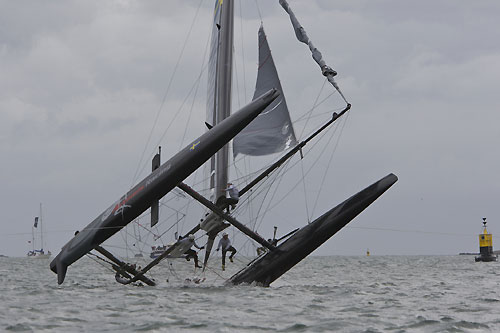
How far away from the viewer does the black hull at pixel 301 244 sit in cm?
1366

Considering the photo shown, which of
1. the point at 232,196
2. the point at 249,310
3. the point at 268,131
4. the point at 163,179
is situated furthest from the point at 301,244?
the point at 249,310

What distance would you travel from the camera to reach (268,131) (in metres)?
14.8

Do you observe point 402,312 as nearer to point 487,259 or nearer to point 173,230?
point 173,230

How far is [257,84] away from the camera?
15406 mm

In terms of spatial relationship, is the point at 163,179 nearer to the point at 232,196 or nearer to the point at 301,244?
the point at 232,196

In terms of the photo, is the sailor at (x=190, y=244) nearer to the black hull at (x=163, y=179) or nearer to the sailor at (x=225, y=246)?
the sailor at (x=225, y=246)

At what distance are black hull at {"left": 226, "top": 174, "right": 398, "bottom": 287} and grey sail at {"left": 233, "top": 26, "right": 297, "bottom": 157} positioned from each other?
1900 mm

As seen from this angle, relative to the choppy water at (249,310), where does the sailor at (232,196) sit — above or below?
above

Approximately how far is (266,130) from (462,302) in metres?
5.87

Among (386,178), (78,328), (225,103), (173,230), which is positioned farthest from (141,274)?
(78,328)

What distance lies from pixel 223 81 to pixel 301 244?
4166mm

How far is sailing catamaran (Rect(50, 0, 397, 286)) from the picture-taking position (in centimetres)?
1234

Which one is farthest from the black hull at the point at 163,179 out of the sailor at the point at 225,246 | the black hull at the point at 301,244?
the black hull at the point at 301,244

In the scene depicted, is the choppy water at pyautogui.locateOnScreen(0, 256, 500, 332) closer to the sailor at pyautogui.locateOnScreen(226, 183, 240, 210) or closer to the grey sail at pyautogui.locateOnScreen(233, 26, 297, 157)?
the sailor at pyautogui.locateOnScreen(226, 183, 240, 210)
